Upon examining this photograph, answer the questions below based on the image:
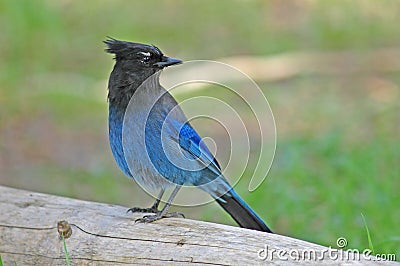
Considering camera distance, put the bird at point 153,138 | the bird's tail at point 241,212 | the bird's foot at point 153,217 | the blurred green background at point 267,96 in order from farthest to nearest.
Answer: the blurred green background at point 267,96 < the bird's tail at point 241,212 < the bird at point 153,138 < the bird's foot at point 153,217

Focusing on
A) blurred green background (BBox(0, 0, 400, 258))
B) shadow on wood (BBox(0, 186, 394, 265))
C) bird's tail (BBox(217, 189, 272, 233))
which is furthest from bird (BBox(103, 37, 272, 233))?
blurred green background (BBox(0, 0, 400, 258))

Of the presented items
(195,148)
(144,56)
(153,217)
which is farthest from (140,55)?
(153,217)

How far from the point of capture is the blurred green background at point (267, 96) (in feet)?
18.5

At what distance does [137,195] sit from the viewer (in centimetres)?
663

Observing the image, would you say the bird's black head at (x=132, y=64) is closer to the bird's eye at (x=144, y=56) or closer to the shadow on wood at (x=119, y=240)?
the bird's eye at (x=144, y=56)

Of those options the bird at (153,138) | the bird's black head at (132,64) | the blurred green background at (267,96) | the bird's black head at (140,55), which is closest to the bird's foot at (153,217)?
the bird at (153,138)

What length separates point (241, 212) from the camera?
13.6 ft

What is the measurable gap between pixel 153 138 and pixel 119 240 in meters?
0.62

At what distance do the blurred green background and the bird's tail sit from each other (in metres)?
0.65

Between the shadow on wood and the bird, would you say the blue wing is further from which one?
the shadow on wood

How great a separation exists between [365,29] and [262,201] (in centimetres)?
638

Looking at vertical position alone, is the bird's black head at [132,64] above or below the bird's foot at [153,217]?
above

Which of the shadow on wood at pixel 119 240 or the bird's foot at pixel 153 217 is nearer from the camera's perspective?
the shadow on wood at pixel 119 240

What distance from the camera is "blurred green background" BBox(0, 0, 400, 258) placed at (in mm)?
5648
